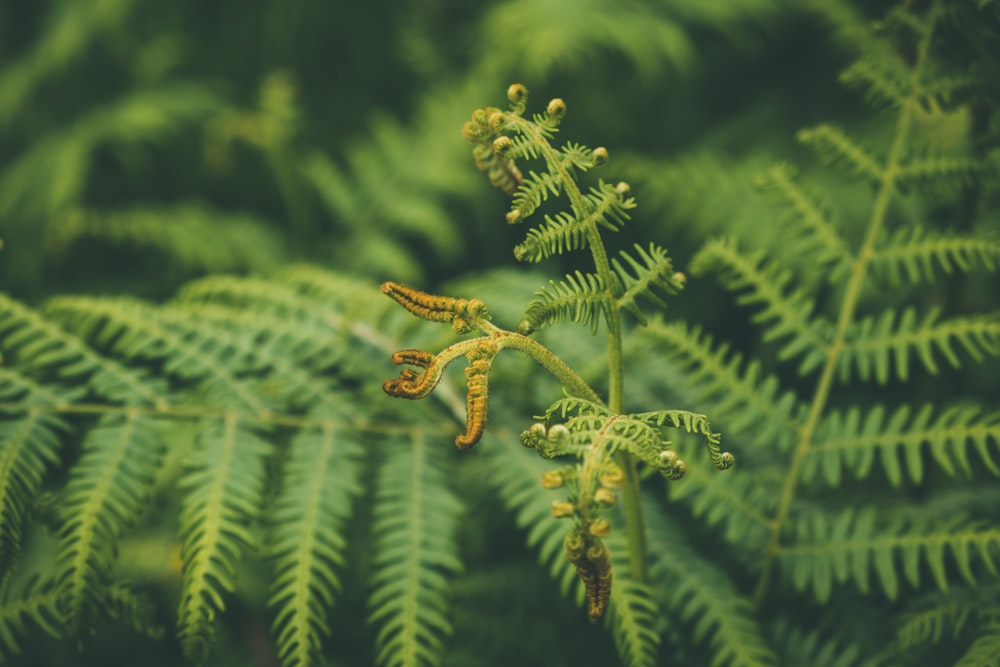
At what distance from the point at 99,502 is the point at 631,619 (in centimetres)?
82

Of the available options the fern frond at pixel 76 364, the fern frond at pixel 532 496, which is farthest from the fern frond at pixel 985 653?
the fern frond at pixel 76 364

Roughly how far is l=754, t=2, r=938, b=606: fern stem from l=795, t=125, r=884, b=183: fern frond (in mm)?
20

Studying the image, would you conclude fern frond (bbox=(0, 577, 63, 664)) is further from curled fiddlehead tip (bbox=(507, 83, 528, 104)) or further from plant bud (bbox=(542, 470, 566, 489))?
curled fiddlehead tip (bbox=(507, 83, 528, 104))

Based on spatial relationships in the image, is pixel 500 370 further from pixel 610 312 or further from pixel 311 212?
pixel 311 212

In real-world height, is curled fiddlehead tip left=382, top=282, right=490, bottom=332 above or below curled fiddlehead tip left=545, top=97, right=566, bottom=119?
below

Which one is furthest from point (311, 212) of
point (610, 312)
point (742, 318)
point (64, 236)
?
point (610, 312)

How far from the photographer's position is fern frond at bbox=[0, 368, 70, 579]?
108 centimetres

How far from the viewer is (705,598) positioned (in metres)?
1.24

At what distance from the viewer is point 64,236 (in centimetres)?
240

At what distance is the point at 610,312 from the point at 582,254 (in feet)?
5.10

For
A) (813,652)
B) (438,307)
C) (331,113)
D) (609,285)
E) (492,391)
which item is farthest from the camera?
(331,113)

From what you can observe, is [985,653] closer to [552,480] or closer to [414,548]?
[552,480]

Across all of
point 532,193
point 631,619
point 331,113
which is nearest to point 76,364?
point 532,193

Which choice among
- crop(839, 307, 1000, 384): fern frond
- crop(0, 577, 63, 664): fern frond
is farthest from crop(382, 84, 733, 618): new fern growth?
crop(0, 577, 63, 664): fern frond
